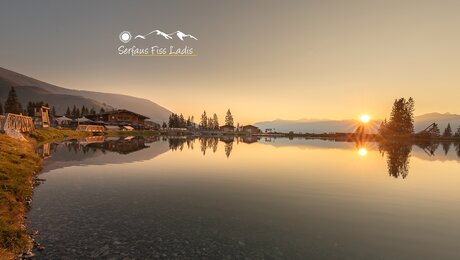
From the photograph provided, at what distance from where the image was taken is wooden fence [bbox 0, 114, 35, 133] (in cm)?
3355

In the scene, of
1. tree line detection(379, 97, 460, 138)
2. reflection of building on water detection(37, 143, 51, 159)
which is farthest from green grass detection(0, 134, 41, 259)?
tree line detection(379, 97, 460, 138)

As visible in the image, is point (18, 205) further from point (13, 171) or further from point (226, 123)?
point (226, 123)

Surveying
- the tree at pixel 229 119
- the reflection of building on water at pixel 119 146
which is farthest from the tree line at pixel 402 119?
the reflection of building on water at pixel 119 146

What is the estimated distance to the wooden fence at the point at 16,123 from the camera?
33547 millimetres

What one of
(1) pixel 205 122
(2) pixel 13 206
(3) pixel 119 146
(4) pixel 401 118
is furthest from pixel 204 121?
(2) pixel 13 206

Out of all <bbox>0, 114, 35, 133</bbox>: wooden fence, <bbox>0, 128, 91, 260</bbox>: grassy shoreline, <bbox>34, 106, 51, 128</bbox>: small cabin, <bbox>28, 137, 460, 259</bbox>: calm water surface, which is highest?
<bbox>34, 106, 51, 128</bbox>: small cabin

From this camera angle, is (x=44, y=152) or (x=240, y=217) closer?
(x=240, y=217)

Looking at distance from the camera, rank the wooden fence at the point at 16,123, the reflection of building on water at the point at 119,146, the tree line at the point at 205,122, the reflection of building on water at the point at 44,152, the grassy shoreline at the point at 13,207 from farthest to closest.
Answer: the tree line at the point at 205,122
the reflection of building on water at the point at 119,146
the wooden fence at the point at 16,123
the reflection of building on water at the point at 44,152
the grassy shoreline at the point at 13,207

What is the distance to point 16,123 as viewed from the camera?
38.3 meters

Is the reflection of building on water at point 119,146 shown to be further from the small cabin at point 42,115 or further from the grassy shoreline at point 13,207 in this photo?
the small cabin at point 42,115

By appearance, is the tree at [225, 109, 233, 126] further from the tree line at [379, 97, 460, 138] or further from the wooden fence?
the wooden fence

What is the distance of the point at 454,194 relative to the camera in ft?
56.2

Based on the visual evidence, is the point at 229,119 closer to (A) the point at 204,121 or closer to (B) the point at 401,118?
(A) the point at 204,121

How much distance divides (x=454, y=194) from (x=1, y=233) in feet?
82.2
